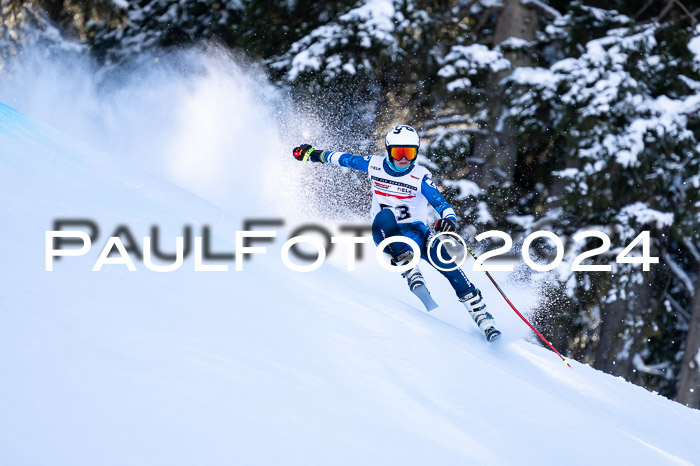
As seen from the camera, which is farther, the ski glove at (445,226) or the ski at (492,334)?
the ski at (492,334)

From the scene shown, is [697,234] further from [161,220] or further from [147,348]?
[147,348]

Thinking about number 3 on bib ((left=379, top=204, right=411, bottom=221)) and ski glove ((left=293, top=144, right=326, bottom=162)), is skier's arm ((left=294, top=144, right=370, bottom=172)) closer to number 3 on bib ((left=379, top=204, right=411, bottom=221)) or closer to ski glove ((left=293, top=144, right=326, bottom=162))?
ski glove ((left=293, top=144, right=326, bottom=162))

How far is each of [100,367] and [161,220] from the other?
2.79m

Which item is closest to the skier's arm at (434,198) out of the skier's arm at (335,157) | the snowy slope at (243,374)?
the skier's arm at (335,157)

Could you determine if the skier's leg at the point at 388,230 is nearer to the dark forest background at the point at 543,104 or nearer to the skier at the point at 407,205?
the skier at the point at 407,205

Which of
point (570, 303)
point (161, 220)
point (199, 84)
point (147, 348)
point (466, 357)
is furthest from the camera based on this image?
point (199, 84)

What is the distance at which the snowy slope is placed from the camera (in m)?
2.55

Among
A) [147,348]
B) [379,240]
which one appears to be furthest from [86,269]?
[379,240]

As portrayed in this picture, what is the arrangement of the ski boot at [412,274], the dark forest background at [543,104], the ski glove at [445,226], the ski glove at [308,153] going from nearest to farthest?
the ski glove at [445,226], the ski boot at [412,274], the ski glove at [308,153], the dark forest background at [543,104]

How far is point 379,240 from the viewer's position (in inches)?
243

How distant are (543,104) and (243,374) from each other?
28.9ft

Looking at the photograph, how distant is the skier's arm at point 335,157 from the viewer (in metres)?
6.25

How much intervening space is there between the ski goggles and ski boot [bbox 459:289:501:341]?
3.75ft

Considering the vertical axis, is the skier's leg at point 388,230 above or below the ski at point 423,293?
above
